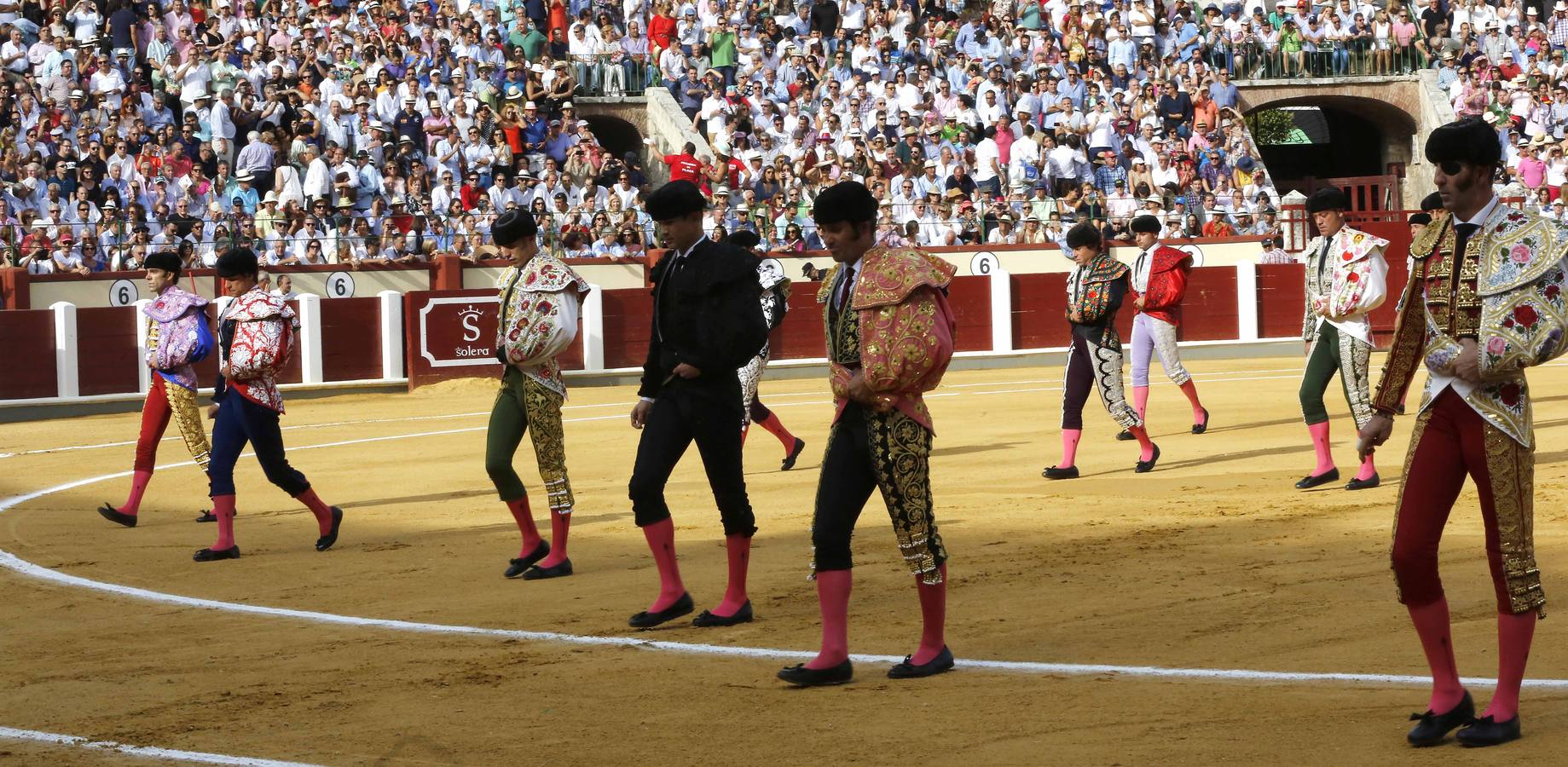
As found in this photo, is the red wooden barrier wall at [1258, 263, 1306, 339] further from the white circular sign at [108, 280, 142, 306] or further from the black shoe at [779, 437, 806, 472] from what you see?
the white circular sign at [108, 280, 142, 306]

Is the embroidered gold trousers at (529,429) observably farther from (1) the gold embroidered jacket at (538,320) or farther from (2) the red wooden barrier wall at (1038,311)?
(2) the red wooden barrier wall at (1038,311)

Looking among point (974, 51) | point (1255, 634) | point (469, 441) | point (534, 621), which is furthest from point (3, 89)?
point (1255, 634)

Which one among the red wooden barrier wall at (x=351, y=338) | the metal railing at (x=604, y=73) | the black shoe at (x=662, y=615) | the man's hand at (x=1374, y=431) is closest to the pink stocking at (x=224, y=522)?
the black shoe at (x=662, y=615)

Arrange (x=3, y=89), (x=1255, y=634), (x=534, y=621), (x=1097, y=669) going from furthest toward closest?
(x=3, y=89)
(x=534, y=621)
(x=1255, y=634)
(x=1097, y=669)

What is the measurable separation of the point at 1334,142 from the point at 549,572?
2971 cm

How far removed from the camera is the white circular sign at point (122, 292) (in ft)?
61.4

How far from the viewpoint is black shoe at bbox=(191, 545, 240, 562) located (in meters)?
8.26

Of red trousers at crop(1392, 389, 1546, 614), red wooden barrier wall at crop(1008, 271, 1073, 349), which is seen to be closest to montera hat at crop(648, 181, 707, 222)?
red trousers at crop(1392, 389, 1546, 614)

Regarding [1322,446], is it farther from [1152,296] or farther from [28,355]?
[28,355]

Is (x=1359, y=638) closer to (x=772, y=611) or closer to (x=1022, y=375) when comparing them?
(x=772, y=611)

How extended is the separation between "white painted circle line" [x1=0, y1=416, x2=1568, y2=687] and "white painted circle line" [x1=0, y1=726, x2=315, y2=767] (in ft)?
5.28

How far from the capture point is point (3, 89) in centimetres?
1956

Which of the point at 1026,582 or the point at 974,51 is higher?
the point at 974,51

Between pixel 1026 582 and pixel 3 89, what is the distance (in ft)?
52.9
